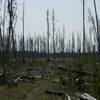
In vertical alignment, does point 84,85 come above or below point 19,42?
below

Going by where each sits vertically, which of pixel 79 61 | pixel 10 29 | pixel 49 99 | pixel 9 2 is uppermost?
pixel 9 2

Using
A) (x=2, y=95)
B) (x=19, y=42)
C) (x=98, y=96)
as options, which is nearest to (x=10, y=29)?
(x=2, y=95)

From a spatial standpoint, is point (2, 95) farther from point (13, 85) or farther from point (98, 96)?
point (98, 96)

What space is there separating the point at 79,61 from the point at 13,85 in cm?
410

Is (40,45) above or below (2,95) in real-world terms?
above

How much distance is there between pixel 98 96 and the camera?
1066 centimetres

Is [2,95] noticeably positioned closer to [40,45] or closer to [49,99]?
[49,99]

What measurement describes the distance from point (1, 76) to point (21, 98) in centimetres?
796

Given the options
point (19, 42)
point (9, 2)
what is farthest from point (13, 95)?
point (19, 42)

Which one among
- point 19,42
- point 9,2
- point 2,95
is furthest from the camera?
point 19,42

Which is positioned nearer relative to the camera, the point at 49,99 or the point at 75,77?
the point at 49,99

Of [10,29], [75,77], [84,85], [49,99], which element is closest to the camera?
[49,99]

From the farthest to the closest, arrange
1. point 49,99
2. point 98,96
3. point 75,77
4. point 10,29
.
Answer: point 10,29, point 75,77, point 49,99, point 98,96

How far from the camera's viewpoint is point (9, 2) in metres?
28.1
